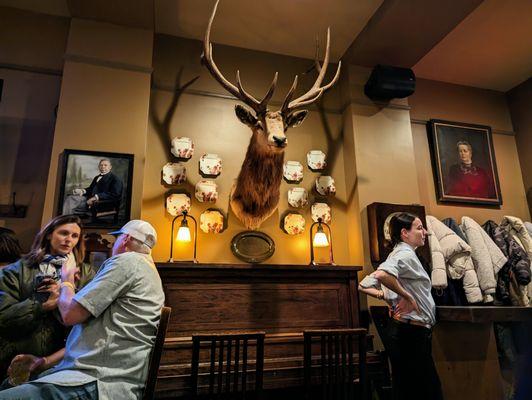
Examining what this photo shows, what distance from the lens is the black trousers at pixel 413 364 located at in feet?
6.53

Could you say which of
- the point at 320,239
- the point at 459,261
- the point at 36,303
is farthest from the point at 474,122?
the point at 36,303

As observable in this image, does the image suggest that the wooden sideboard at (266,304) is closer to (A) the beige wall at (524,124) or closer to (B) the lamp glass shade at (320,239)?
(B) the lamp glass shade at (320,239)

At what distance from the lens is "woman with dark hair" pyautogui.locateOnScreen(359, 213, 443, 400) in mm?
2012

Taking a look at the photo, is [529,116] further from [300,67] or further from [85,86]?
[85,86]

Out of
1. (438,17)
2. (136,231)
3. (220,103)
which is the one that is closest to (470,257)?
(438,17)

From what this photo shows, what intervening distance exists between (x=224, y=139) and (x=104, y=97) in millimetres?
1142

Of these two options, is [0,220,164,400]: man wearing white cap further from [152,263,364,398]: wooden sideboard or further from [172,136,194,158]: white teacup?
[172,136,194,158]: white teacup

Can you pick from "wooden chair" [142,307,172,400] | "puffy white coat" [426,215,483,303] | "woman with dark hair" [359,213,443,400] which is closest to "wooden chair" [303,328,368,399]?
"woman with dark hair" [359,213,443,400]

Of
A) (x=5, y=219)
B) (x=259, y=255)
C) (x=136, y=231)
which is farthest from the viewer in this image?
(x=259, y=255)

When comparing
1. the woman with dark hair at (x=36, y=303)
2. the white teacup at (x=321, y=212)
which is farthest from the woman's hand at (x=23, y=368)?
the white teacup at (x=321, y=212)

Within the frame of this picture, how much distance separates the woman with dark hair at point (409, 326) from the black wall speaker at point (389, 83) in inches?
85.0

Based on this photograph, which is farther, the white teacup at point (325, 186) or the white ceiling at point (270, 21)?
the white teacup at point (325, 186)

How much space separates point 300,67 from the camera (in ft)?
13.9

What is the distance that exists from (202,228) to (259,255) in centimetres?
A: 59
